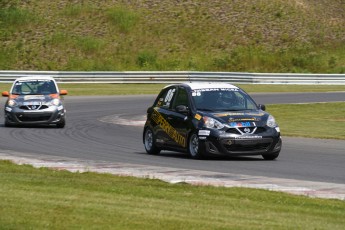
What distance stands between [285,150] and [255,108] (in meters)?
1.89

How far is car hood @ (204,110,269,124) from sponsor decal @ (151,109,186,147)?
3.14ft

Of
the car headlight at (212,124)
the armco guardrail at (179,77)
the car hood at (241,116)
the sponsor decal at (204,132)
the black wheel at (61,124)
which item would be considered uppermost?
the car hood at (241,116)

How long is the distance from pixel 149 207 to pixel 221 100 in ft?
30.4

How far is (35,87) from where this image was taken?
30094mm

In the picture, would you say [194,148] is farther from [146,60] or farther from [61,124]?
[146,60]

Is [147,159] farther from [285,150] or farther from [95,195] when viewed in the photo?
[95,195]

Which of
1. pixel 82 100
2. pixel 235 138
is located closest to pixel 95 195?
pixel 235 138

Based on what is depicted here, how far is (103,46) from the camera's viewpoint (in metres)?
61.5


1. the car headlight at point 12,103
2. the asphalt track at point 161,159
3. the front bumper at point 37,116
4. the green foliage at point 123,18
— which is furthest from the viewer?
the green foliage at point 123,18

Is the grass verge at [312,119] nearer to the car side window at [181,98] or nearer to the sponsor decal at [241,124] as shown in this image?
the car side window at [181,98]

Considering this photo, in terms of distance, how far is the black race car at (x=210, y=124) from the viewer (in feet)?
61.0

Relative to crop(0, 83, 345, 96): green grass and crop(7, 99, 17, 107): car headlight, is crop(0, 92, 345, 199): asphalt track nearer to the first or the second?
crop(7, 99, 17, 107): car headlight

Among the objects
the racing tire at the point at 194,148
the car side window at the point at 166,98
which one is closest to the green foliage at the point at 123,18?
the car side window at the point at 166,98

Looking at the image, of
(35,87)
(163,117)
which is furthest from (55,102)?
(163,117)
